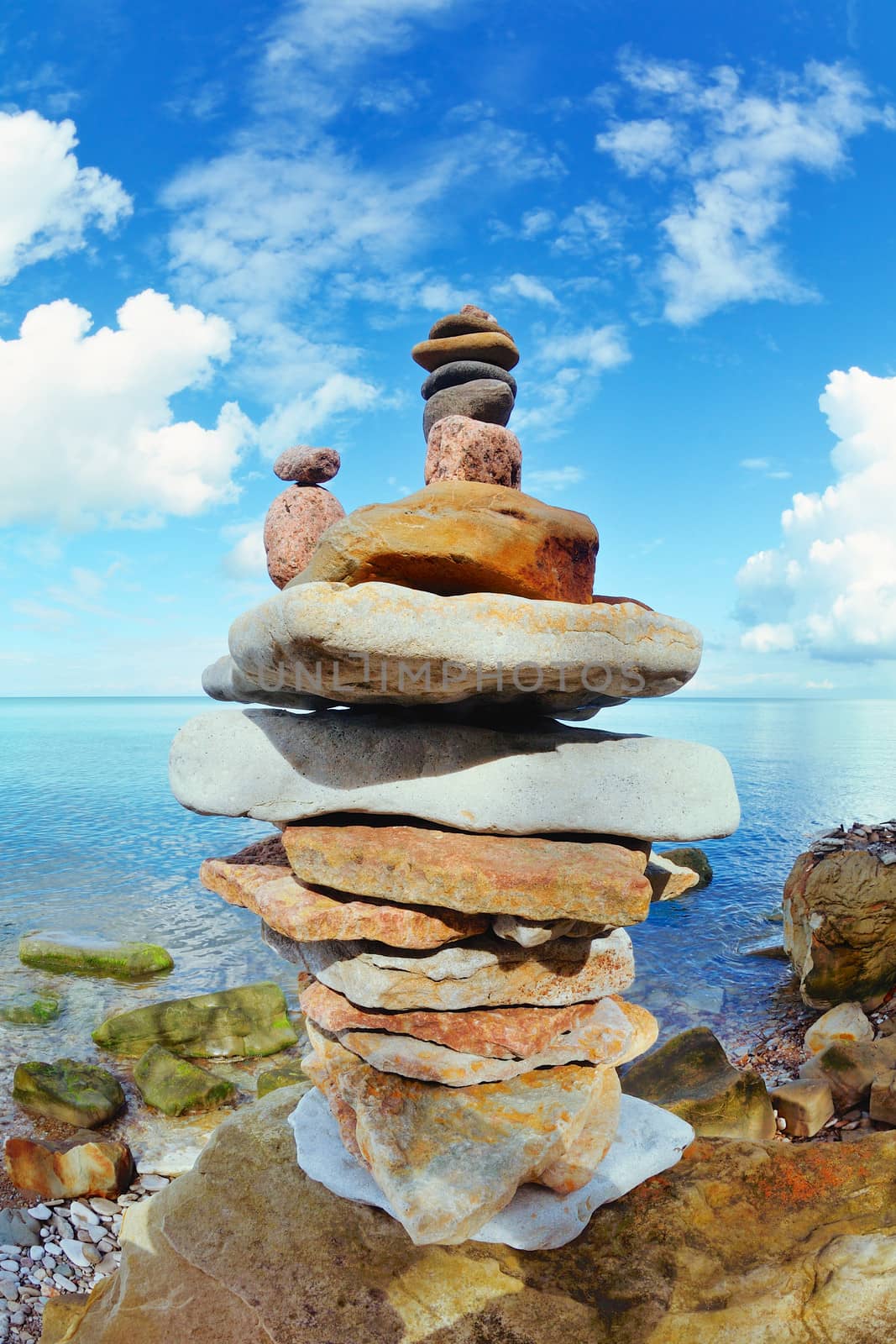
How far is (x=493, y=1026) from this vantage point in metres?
3.97

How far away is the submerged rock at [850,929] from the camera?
1028cm

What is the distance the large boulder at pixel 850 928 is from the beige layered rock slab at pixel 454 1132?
774 cm

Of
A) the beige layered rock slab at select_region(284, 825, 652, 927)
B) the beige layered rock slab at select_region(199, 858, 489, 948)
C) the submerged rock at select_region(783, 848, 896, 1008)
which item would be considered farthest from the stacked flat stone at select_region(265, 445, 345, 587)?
the submerged rock at select_region(783, 848, 896, 1008)

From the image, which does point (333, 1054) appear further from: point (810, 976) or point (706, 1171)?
point (810, 976)

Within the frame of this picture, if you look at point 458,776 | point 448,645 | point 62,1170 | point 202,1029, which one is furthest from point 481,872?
point 202,1029

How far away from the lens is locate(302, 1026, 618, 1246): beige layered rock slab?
3.49 m

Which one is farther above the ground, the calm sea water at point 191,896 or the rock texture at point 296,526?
the rock texture at point 296,526

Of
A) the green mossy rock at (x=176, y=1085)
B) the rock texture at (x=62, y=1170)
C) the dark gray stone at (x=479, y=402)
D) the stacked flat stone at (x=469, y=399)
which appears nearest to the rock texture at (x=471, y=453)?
the stacked flat stone at (x=469, y=399)

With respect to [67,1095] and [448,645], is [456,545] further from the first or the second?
[67,1095]

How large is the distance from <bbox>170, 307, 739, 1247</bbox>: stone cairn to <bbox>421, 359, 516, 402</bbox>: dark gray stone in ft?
1.76

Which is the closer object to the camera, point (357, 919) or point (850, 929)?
point (357, 919)

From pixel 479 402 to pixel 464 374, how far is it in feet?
0.84

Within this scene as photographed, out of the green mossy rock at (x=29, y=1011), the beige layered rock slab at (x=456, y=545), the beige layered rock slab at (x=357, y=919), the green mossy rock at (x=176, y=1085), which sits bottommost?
the green mossy rock at (x=29, y=1011)

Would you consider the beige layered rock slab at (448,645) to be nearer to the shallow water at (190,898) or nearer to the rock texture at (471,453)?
the rock texture at (471,453)
